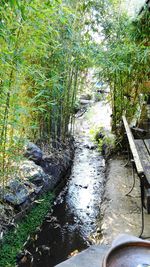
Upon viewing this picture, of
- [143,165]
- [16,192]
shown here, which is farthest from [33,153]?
[143,165]

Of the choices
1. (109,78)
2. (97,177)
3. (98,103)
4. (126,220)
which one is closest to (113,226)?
(126,220)

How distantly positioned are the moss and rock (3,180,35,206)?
0.22 m

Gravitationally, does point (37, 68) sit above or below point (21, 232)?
above

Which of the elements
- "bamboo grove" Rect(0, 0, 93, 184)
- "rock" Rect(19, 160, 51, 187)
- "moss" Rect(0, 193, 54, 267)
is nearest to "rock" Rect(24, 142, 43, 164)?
"rock" Rect(19, 160, 51, 187)

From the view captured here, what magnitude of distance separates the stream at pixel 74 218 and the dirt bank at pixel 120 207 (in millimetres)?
155

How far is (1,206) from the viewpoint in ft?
9.44

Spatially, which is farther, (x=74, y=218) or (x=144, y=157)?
(x=74, y=218)

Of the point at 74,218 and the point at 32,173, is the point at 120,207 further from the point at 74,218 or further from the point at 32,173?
the point at 32,173

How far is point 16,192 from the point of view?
3.13m

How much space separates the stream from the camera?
9.25 ft

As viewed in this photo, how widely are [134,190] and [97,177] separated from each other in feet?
4.01

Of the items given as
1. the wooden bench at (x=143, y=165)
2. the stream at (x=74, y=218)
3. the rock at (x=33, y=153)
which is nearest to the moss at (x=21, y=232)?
the stream at (x=74, y=218)

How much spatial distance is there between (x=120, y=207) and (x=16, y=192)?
120cm

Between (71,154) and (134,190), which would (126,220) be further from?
(71,154)
